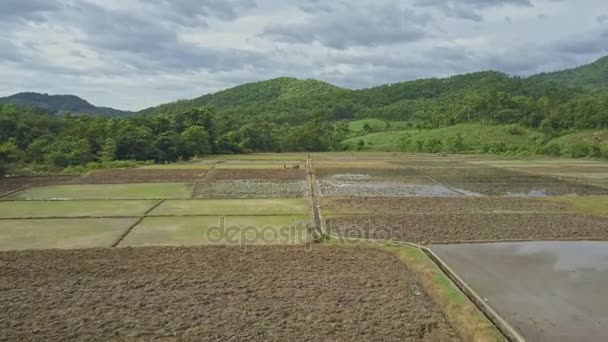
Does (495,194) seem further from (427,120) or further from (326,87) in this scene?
(326,87)

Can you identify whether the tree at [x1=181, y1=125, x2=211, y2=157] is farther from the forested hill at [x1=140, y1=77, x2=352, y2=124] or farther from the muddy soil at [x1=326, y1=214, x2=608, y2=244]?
the muddy soil at [x1=326, y1=214, x2=608, y2=244]

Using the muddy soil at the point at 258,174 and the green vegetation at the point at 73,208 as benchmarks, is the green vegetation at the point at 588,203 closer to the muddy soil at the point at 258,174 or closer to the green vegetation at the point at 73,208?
the muddy soil at the point at 258,174

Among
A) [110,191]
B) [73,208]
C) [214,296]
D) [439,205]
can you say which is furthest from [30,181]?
[214,296]

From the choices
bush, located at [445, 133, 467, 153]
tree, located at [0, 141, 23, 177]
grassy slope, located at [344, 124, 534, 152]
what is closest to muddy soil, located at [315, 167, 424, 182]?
tree, located at [0, 141, 23, 177]

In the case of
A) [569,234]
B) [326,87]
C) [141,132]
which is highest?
[326,87]

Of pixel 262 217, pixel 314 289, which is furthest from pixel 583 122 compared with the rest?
pixel 314 289

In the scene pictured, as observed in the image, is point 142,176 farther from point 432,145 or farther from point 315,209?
point 432,145

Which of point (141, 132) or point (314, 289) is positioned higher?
point (141, 132)
